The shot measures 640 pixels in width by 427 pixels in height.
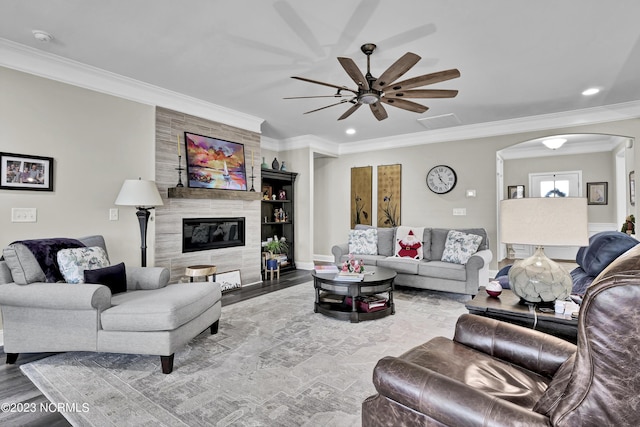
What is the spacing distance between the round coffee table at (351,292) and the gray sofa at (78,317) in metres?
1.47

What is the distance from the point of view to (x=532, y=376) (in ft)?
4.72

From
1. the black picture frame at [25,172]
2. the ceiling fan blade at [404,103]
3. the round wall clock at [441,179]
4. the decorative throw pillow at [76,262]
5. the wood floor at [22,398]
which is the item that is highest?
the ceiling fan blade at [404,103]

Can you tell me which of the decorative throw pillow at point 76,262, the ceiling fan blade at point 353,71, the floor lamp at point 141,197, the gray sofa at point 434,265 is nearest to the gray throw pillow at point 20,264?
the decorative throw pillow at point 76,262

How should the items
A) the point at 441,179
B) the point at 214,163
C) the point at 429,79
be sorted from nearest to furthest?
the point at 429,79
the point at 214,163
the point at 441,179

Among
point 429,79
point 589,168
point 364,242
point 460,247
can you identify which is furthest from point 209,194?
point 589,168

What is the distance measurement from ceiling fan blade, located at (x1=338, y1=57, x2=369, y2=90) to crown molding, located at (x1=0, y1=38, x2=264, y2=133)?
2.56 metres

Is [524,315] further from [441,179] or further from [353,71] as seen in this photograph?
[441,179]

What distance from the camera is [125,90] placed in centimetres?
374

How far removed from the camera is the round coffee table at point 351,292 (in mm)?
3445

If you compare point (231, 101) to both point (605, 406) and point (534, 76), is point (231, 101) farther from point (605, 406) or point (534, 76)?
point (605, 406)

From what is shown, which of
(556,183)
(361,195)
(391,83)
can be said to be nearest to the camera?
(391,83)

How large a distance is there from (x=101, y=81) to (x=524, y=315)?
14.3ft

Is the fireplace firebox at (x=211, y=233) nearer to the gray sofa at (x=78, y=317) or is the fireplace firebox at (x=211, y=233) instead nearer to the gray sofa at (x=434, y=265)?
the gray sofa at (x=434, y=265)

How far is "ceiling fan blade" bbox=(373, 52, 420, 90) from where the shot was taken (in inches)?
91.8
